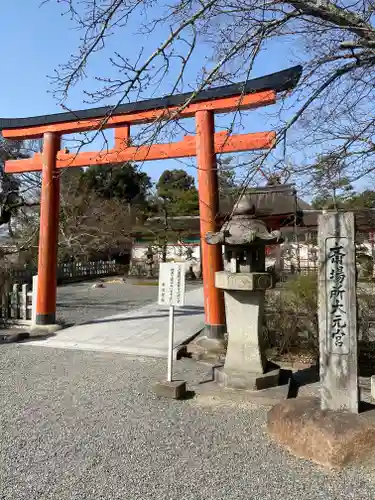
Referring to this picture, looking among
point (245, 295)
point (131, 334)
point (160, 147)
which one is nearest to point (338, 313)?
point (245, 295)

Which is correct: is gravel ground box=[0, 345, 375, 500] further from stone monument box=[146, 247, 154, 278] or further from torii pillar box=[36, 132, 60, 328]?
stone monument box=[146, 247, 154, 278]

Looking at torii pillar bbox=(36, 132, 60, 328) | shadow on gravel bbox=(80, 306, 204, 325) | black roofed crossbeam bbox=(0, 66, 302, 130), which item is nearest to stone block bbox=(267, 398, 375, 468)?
black roofed crossbeam bbox=(0, 66, 302, 130)

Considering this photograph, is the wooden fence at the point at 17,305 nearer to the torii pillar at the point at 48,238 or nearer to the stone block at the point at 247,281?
the torii pillar at the point at 48,238

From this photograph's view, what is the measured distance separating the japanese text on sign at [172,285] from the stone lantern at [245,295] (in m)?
0.45

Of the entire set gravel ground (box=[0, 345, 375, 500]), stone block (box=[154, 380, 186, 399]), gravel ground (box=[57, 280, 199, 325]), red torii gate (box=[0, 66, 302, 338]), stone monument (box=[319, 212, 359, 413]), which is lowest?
gravel ground (box=[0, 345, 375, 500])

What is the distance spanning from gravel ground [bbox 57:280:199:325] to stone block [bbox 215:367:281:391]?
512cm

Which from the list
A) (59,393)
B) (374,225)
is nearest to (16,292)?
(59,393)

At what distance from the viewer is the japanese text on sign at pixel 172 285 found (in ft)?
16.3

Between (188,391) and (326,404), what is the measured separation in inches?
71.1

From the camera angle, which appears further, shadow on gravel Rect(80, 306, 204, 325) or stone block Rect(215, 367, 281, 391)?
shadow on gravel Rect(80, 306, 204, 325)

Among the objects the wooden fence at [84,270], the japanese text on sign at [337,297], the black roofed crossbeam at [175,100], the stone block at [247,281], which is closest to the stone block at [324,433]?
the japanese text on sign at [337,297]

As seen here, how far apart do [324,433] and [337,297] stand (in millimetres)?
1096

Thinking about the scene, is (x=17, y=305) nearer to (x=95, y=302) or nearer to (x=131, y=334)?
(x=131, y=334)

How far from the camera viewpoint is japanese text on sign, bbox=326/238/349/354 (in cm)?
352
